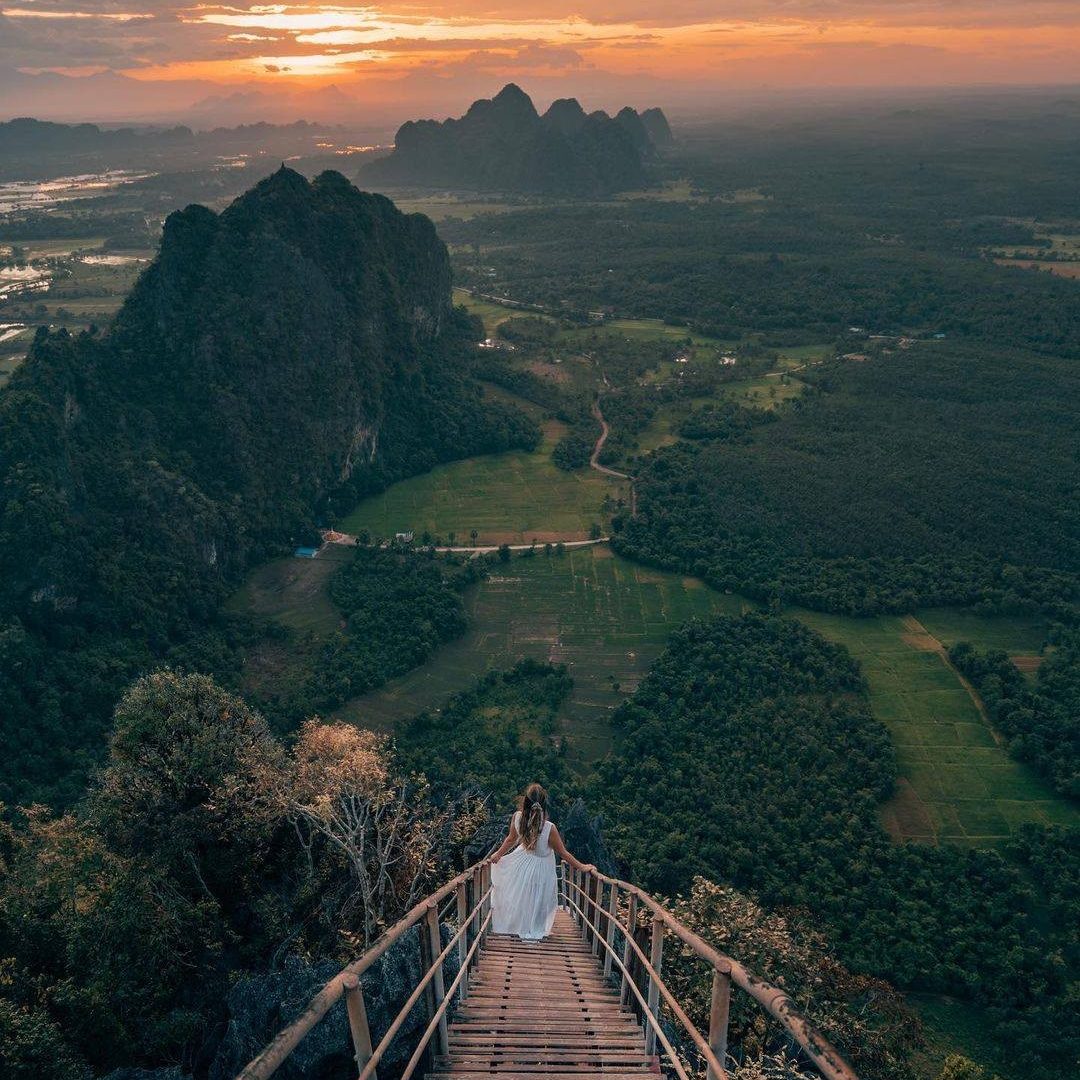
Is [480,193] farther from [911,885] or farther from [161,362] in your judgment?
[911,885]

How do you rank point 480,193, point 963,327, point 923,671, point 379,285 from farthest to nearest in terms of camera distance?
point 480,193 → point 963,327 → point 379,285 → point 923,671

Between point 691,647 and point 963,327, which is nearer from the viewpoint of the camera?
point 691,647

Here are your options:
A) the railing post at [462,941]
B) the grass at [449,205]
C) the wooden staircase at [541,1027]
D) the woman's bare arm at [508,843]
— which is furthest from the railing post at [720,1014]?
the grass at [449,205]

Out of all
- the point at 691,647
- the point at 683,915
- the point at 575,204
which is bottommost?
the point at 691,647

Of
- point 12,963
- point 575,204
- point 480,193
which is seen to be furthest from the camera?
point 480,193

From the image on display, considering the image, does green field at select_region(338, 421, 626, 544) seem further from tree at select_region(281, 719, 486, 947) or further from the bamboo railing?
the bamboo railing

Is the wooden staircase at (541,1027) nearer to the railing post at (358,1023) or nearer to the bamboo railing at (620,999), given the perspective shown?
the bamboo railing at (620,999)

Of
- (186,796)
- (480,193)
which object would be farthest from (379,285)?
(480,193)
